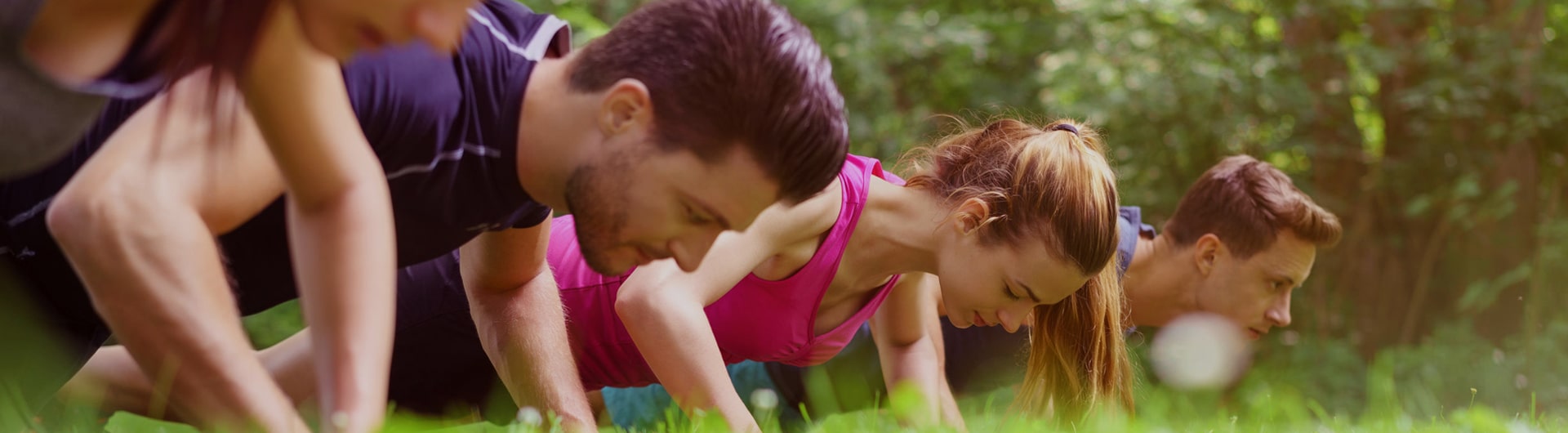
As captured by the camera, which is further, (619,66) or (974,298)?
(974,298)

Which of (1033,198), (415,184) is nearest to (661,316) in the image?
(415,184)

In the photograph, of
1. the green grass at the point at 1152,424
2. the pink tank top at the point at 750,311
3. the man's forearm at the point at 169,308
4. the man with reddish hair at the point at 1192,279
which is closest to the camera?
the man's forearm at the point at 169,308

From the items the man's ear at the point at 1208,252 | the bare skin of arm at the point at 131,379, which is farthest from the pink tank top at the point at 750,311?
the man's ear at the point at 1208,252

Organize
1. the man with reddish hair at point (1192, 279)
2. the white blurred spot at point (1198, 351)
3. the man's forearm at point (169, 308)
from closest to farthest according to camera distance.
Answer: the man's forearm at point (169, 308), the man with reddish hair at point (1192, 279), the white blurred spot at point (1198, 351)

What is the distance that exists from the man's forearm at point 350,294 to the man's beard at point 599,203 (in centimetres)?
36

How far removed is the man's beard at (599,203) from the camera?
6.57ft

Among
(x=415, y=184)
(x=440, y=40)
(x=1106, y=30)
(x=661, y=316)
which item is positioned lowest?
(x=1106, y=30)

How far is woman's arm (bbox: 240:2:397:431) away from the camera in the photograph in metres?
1.57

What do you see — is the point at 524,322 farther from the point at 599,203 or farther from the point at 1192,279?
the point at 1192,279

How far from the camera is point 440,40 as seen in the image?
1406 millimetres

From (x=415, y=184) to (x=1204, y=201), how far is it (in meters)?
3.36

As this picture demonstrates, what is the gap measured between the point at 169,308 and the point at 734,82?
2.75 feet

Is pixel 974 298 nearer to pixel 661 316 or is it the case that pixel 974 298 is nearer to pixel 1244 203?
pixel 661 316

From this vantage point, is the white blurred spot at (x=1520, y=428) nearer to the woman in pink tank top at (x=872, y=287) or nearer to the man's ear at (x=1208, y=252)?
the woman in pink tank top at (x=872, y=287)
